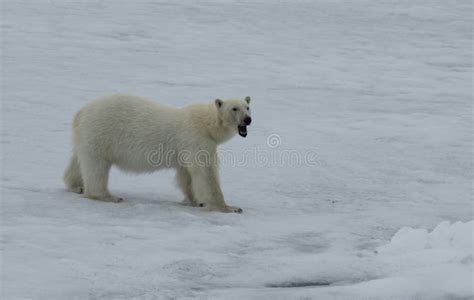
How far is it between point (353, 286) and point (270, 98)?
6.62 meters

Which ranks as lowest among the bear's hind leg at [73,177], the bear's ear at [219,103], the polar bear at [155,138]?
the bear's hind leg at [73,177]

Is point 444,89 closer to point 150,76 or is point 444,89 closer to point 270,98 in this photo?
point 270,98

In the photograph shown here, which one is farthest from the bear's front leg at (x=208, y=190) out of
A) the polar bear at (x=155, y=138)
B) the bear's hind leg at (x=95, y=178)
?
the bear's hind leg at (x=95, y=178)

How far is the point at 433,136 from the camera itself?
987 centimetres


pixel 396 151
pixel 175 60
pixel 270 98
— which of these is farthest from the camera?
→ pixel 175 60

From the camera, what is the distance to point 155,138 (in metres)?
7.00

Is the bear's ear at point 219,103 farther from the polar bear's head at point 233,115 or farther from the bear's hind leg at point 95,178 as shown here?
the bear's hind leg at point 95,178

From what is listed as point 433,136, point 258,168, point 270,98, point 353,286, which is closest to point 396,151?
point 433,136

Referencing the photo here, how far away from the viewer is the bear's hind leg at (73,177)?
7258 mm

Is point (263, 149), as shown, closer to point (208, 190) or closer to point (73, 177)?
point (208, 190)

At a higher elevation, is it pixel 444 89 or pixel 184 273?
pixel 444 89

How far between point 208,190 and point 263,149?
7.89ft

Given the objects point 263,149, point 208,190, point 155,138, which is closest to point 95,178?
point 155,138

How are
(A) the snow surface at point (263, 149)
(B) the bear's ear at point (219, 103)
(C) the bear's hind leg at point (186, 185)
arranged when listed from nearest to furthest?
(A) the snow surface at point (263, 149), (B) the bear's ear at point (219, 103), (C) the bear's hind leg at point (186, 185)
